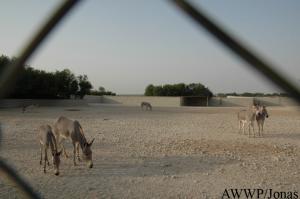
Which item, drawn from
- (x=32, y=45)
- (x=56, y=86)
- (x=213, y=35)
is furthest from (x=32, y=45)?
(x=56, y=86)

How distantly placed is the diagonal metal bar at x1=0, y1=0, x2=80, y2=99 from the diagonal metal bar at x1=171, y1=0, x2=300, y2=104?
37cm

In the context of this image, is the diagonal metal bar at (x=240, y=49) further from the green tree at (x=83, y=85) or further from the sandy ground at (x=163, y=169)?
the green tree at (x=83, y=85)

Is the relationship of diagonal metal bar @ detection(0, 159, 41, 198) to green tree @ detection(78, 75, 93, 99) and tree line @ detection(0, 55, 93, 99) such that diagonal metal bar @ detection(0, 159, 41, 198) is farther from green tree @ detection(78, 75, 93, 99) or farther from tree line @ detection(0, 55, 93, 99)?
green tree @ detection(78, 75, 93, 99)

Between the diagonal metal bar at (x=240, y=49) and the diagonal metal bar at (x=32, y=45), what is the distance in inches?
14.4

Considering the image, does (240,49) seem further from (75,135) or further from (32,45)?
(75,135)

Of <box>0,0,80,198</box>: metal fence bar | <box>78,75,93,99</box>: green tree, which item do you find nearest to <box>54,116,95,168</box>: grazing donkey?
<box>0,0,80,198</box>: metal fence bar

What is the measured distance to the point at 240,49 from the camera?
1010 mm

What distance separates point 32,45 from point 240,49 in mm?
702

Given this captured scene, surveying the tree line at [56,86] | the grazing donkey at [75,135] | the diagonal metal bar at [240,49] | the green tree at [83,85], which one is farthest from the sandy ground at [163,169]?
the green tree at [83,85]

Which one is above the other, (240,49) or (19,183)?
(240,49)

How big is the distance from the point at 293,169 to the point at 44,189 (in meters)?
5.28

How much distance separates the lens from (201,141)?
13766 millimetres

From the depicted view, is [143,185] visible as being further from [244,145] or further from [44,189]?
[244,145]

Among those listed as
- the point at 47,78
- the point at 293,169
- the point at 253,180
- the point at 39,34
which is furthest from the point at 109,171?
the point at 47,78
